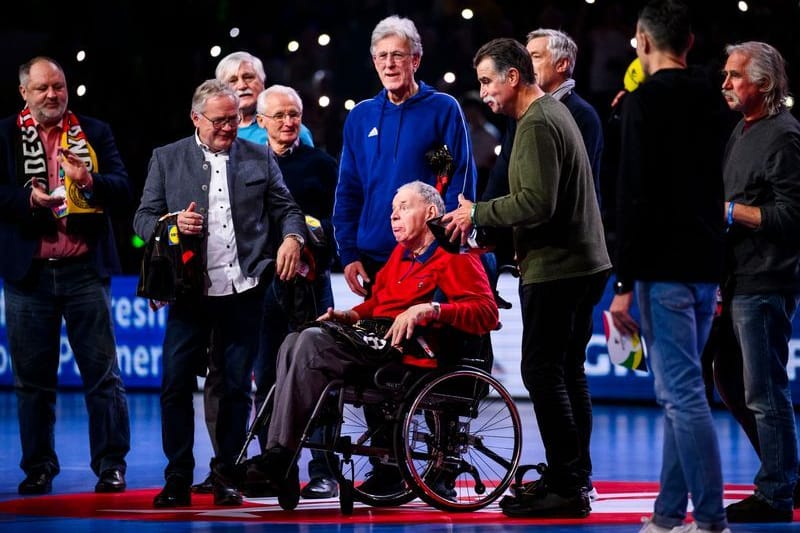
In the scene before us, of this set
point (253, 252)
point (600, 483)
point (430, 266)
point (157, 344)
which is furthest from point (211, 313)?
point (157, 344)

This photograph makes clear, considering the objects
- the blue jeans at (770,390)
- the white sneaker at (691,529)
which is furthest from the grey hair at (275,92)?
the white sneaker at (691,529)

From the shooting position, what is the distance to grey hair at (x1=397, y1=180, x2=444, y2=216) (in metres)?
5.49

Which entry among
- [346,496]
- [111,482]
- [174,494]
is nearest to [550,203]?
[346,496]

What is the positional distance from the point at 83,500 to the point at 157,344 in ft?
15.8

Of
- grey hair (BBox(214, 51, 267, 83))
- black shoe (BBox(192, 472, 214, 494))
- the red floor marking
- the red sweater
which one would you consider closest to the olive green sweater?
the red sweater

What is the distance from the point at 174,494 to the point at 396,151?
1.61 m

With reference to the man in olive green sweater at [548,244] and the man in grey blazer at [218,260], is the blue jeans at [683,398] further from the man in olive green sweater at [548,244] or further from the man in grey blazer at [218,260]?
the man in grey blazer at [218,260]

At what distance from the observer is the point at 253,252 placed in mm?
5656

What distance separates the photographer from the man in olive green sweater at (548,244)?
199 inches

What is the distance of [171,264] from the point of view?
5.50m

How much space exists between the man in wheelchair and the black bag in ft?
1.52

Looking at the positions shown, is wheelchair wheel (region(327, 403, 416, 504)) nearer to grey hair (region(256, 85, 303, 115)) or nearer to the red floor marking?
the red floor marking

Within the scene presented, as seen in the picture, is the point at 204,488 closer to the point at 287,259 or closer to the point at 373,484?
the point at 373,484

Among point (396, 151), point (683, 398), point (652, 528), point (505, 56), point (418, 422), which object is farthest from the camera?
point (396, 151)
